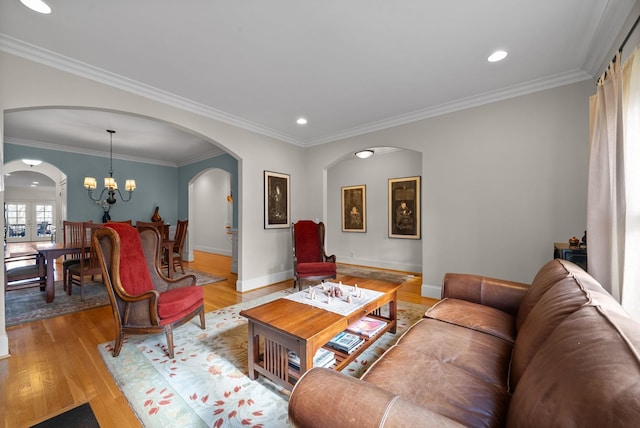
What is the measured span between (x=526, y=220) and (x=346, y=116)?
277cm

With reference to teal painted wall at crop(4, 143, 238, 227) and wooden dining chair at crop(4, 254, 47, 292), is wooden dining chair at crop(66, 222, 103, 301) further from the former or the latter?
teal painted wall at crop(4, 143, 238, 227)

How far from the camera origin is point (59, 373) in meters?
2.01

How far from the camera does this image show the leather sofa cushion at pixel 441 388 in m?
1.02

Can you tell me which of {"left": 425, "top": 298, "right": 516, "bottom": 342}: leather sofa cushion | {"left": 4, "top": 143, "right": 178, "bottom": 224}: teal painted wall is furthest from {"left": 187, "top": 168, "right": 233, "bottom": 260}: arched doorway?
{"left": 425, "top": 298, "right": 516, "bottom": 342}: leather sofa cushion

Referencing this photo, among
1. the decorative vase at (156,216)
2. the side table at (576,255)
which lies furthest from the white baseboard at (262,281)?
the side table at (576,255)

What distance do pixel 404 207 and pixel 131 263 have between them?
4850mm

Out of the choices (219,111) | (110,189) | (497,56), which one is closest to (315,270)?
(219,111)

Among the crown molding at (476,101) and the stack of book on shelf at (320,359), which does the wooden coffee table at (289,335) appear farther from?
the crown molding at (476,101)

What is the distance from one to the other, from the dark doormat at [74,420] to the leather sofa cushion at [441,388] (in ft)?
5.58

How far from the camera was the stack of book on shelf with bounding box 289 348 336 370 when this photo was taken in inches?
71.0

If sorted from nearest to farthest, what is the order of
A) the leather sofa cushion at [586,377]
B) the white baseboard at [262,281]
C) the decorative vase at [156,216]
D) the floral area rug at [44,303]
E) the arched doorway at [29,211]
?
the leather sofa cushion at [586,377]
the floral area rug at [44,303]
the white baseboard at [262,281]
the decorative vase at [156,216]
the arched doorway at [29,211]

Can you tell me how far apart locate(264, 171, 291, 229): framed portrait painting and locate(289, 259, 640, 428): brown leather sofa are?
3380 millimetres

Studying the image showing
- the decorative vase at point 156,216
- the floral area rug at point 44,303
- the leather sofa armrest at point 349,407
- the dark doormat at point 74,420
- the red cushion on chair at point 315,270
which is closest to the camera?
the leather sofa armrest at point 349,407

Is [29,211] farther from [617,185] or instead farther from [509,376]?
[617,185]
